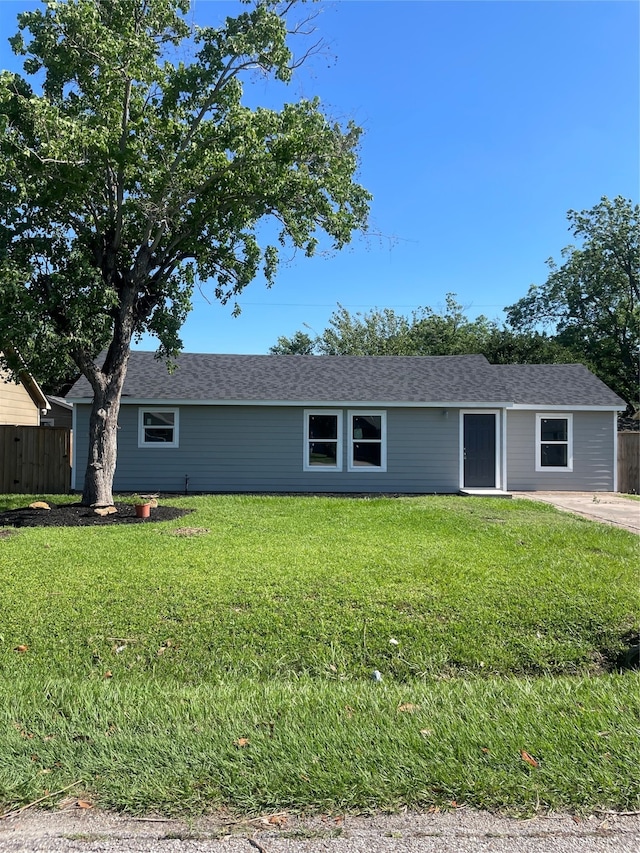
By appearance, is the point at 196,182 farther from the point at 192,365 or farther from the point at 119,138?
the point at 192,365

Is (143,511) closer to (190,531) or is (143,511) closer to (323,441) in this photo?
(190,531)

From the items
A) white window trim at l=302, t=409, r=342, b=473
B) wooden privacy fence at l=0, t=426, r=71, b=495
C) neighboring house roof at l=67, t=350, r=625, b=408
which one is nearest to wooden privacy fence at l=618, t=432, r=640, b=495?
neighboring house roof at l=67, t=350, r=625, b=408

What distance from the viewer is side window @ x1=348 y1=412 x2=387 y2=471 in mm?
14836

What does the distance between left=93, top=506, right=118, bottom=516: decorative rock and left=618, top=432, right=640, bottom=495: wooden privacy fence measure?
1382 cm

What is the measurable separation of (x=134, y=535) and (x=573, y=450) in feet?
40.5

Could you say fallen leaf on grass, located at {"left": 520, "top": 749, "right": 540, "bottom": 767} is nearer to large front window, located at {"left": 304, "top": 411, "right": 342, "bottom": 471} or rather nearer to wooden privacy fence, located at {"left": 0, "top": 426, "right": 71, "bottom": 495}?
large front window, located at {"left": 304, "top": 411, "right": 342, "bottom": 471}

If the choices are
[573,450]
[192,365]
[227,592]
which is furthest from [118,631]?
[573,450]

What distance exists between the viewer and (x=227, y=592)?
548cm

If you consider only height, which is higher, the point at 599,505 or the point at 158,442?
the point at 158,442

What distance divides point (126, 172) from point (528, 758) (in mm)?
10439

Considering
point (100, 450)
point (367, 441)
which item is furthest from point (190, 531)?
point (367, 441)

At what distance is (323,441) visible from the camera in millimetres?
14906

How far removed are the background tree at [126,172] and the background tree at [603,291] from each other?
959 inches

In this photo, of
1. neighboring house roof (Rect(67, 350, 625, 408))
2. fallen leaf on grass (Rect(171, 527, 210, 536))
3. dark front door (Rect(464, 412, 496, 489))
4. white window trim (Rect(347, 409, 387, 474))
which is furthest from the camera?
dark front door (Rect(464, 412, 496, 489))
